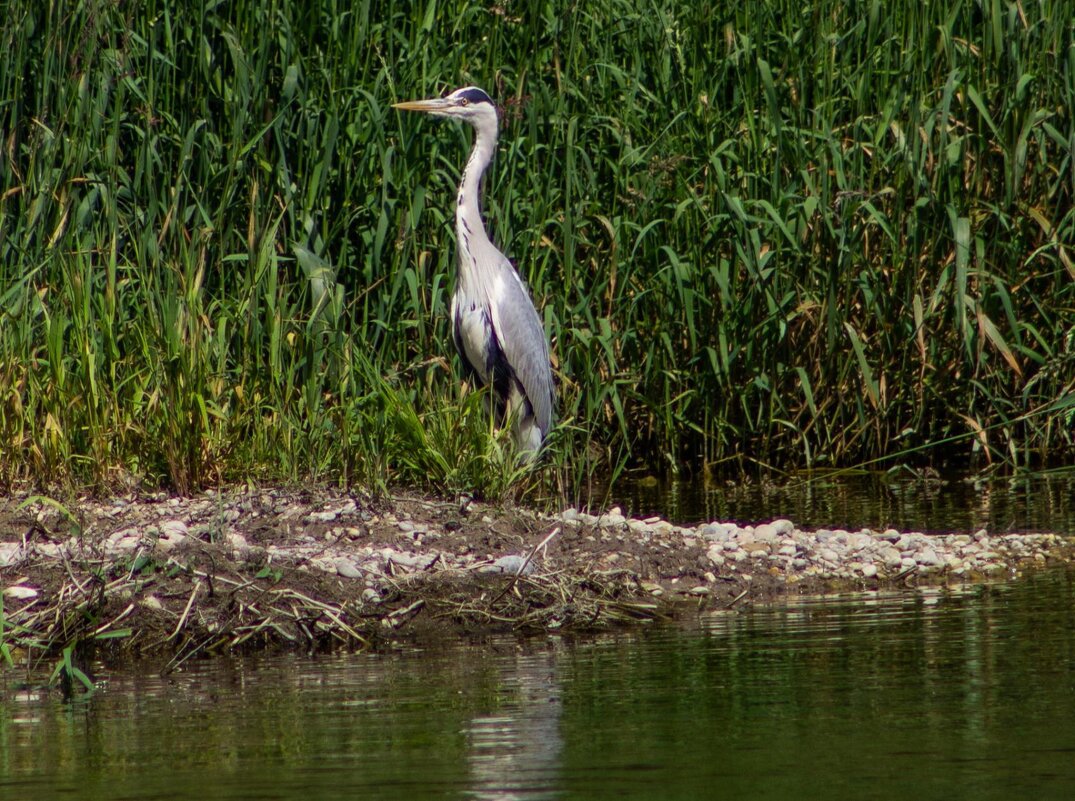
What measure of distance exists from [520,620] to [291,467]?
5.03 ft

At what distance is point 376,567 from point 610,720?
67.2 inches

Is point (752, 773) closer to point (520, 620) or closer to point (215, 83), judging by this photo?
point (520, 620)

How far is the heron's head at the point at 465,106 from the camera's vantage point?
22.5ft

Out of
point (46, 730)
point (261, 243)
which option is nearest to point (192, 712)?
point (46, 730)

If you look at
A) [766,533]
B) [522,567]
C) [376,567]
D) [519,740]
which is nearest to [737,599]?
[522,567]

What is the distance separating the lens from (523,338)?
695 centimetres

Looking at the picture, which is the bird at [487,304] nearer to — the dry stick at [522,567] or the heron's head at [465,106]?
the heron's head at [465,106]

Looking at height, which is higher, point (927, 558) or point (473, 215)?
point (473, 215)

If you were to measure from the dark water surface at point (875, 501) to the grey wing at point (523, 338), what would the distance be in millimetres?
632

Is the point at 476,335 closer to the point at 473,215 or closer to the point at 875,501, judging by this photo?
the point at 473,215

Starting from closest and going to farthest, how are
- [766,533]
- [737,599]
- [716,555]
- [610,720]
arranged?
[610,720] < [737,599] < [716,555] < [766,533]

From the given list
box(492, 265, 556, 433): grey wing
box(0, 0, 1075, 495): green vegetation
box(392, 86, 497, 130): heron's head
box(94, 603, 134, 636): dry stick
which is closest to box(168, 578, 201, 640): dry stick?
box(94, 603, 134, 636): dry stick

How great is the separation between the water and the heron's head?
120 inches

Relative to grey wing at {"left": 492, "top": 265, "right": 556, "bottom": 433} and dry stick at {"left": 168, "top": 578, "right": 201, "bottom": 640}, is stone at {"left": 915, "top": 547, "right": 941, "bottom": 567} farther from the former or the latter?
dry stick at {"left": 168, "top": 578, "right": 201, "bottom": 640}
